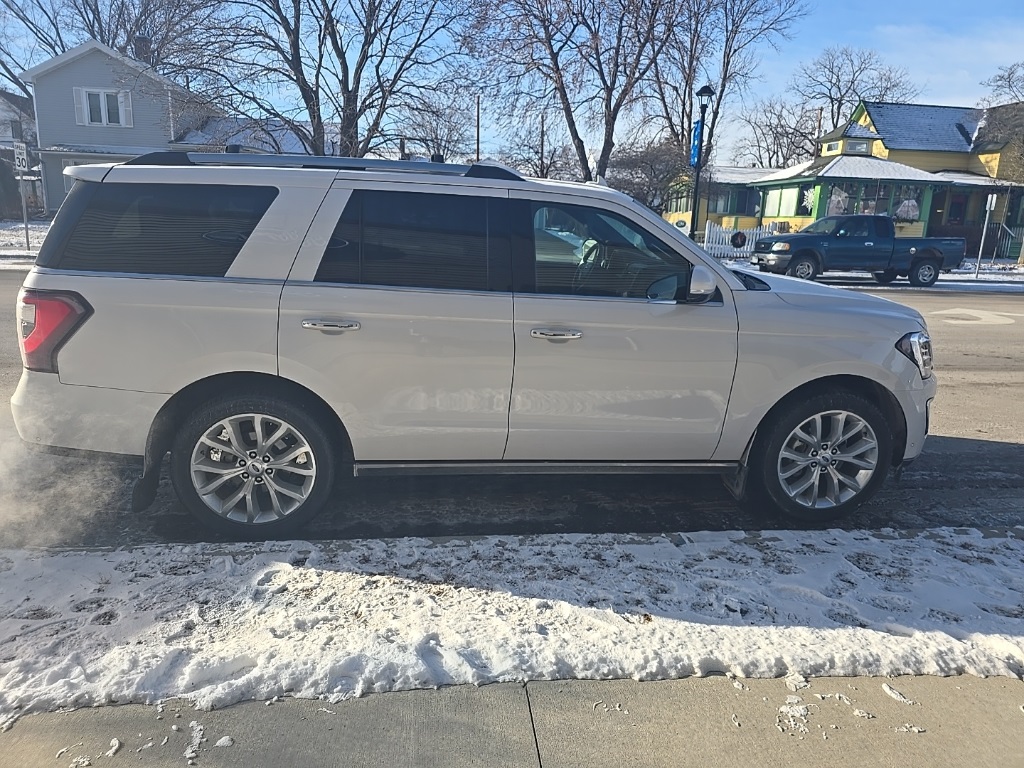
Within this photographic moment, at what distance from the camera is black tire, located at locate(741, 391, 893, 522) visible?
405 cm

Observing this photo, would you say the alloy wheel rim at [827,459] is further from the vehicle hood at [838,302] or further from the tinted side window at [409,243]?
the tinted side window at [409,243]

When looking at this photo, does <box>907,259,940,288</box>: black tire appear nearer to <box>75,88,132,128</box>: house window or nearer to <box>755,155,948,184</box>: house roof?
<box>755,155,948,184</box>: house roof

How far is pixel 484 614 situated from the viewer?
309cm

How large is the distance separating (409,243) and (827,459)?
264 cm

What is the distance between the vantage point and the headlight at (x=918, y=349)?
13.4ft

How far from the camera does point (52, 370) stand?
140 inches

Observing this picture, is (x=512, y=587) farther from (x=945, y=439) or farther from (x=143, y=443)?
(x=945, y=439)

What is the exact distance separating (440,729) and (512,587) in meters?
0.94

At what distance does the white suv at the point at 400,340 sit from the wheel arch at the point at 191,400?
0.04 feet

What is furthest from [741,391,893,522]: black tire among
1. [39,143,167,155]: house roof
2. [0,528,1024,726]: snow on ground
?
[39,143,167,155]: house roof

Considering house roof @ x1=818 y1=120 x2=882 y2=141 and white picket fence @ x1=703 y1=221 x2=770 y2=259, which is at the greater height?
house roof @ x1=818 y1=120 x2=882 y2=141

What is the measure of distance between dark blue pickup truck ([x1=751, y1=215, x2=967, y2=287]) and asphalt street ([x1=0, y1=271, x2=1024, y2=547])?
16.2 meters

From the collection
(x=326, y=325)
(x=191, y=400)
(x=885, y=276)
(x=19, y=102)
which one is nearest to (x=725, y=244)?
(x=885, y=276)

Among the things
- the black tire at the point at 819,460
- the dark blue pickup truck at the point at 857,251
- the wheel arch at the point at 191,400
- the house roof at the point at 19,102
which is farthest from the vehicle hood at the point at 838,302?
the house roof at the point at 19,102
